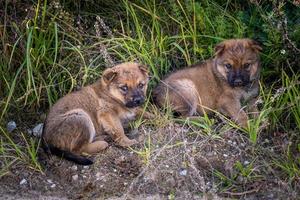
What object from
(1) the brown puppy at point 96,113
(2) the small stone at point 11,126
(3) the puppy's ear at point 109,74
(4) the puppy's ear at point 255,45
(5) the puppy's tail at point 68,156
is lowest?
(2) the small stone at point 11,126

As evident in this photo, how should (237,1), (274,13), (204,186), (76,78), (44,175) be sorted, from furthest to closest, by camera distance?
(237,1) < (76,78) < (274,13) < (44,175) < (204,186)

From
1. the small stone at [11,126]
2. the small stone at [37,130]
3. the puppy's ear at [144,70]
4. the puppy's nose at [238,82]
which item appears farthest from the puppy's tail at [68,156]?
the puppy's nose at [238,82]

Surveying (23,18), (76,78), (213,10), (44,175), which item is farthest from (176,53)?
(44,175)

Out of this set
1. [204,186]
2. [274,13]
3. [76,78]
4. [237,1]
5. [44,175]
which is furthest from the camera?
[237,1]

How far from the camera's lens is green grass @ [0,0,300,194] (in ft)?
24.3

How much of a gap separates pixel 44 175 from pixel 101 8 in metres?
2.55

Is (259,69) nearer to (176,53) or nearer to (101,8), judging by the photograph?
(176,53)

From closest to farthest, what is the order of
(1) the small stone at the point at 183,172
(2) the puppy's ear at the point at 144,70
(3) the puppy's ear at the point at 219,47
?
(1) the small stone at the point at 183,172, (2) the puppy's ear at the point at 144,70, (3) the puppy's ear at the point at 219,47

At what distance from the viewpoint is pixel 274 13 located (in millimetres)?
7203

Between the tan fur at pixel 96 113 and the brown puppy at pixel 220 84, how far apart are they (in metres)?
0.39

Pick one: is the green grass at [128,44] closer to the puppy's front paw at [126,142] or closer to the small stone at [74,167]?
the puppy's front paw at [126,142]

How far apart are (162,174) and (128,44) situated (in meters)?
1.92

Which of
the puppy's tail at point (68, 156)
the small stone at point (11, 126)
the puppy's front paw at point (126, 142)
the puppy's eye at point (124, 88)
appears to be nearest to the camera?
the puppy's tail at point (68, 156)

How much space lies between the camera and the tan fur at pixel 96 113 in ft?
22.4
